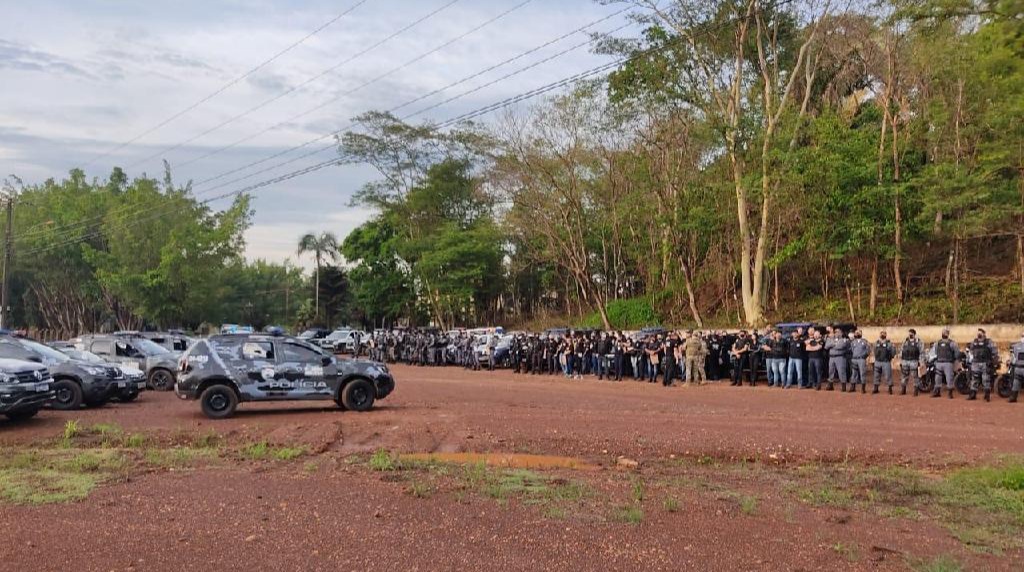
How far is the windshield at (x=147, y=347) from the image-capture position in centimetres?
2403

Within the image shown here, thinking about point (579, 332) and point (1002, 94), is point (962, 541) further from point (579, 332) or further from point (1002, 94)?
point (579, 332)

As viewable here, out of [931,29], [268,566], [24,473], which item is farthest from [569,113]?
[268,566]

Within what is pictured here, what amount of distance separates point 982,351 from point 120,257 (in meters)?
50.2

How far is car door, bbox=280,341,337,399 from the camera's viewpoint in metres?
Result: 16.4

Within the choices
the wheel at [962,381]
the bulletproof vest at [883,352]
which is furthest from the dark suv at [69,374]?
the wheel at [962,381]

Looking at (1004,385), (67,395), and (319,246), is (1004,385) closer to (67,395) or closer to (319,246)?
(67,395)

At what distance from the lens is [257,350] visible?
16344 mm

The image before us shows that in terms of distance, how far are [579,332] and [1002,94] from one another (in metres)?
15.6

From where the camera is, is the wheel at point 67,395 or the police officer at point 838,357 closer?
the wheel at point 67,395

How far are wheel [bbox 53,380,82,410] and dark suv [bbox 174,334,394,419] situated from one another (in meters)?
3.33

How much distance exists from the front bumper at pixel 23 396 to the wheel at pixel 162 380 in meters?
8.57

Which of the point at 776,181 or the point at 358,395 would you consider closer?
the point at 358,395

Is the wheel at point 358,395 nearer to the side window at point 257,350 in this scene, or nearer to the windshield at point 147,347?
the side window at point 257,350

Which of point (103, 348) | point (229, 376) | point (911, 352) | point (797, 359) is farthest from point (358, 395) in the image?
point (911, 352)
